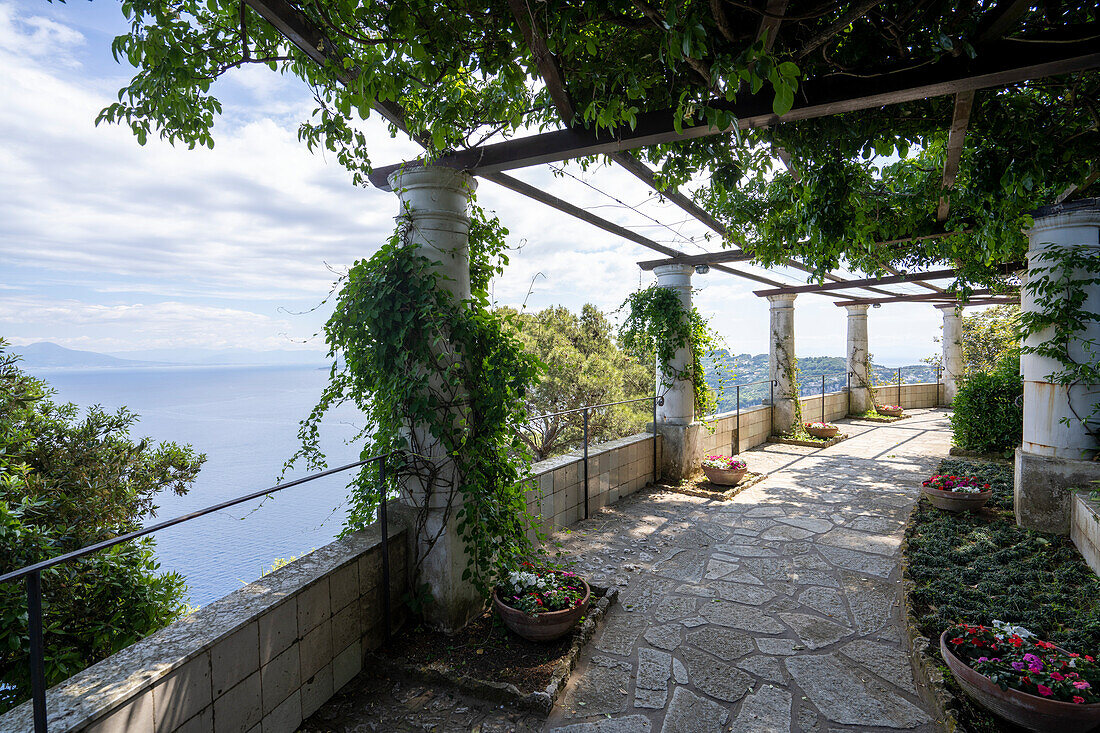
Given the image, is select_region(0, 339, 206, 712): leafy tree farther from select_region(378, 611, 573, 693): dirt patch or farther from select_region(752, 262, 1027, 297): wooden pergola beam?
select_region(752, 262, 1027, 297): wooden pergola beam

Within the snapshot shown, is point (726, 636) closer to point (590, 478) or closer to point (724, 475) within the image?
point (590, 478)

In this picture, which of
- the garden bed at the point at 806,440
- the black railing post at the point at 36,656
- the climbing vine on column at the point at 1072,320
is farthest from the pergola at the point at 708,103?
the garden bed at the point at 806,440

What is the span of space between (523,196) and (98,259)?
1092 centimetres

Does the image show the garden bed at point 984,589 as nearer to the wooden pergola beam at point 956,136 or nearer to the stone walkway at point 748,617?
the stone walkway at point 748,617

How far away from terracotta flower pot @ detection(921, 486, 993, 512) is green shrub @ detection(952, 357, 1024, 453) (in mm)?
2941

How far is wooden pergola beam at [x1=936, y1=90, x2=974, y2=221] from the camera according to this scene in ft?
7.20

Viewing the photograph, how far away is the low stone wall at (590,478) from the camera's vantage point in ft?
13.9

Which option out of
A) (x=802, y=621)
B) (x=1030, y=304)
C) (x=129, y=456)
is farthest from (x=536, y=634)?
Result: (x=1030, y=304)

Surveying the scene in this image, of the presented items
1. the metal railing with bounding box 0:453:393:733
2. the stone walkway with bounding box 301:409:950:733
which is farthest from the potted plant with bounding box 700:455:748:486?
the metal railing with bounding box 0:453:393:733

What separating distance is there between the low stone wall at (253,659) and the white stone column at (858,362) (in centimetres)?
1197

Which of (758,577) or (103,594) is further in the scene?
(758,577)

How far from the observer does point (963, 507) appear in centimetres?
447

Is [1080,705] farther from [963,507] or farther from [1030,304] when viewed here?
[1030,304]

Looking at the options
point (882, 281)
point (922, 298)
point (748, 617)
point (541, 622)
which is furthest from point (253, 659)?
point (922, 298)
